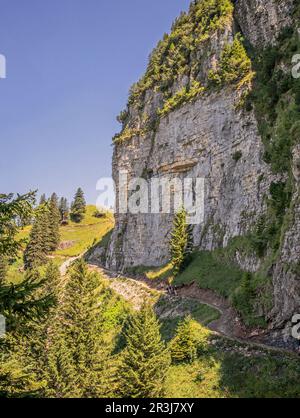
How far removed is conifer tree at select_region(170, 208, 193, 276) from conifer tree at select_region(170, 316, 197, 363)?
19.2 metres

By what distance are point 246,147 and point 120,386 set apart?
3089 centimetres

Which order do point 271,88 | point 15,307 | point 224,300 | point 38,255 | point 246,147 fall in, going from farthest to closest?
point 38,255
point 246,147
point 271,88
point 224,300
point 15,307

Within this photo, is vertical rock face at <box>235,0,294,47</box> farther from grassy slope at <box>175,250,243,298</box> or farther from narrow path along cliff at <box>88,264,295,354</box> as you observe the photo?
narrow path along cliff at <box>88,264,295,354</box>

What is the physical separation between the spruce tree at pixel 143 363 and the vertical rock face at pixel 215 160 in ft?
26.1

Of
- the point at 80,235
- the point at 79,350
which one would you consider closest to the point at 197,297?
the point at 79,350

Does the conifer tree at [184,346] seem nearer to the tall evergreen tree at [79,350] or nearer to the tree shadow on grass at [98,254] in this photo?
the tall evergreen tree at [79,350]

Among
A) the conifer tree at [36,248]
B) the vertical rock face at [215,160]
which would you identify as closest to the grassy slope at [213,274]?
the vertical rock face at [215,160]

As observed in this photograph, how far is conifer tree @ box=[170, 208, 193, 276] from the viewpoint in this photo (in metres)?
49.5

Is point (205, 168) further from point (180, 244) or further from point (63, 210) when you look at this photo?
point (63, 210)

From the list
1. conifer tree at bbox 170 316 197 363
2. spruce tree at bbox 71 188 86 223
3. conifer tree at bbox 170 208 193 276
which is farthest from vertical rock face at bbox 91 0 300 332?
spruce tree at bbox 71 188 86 223
